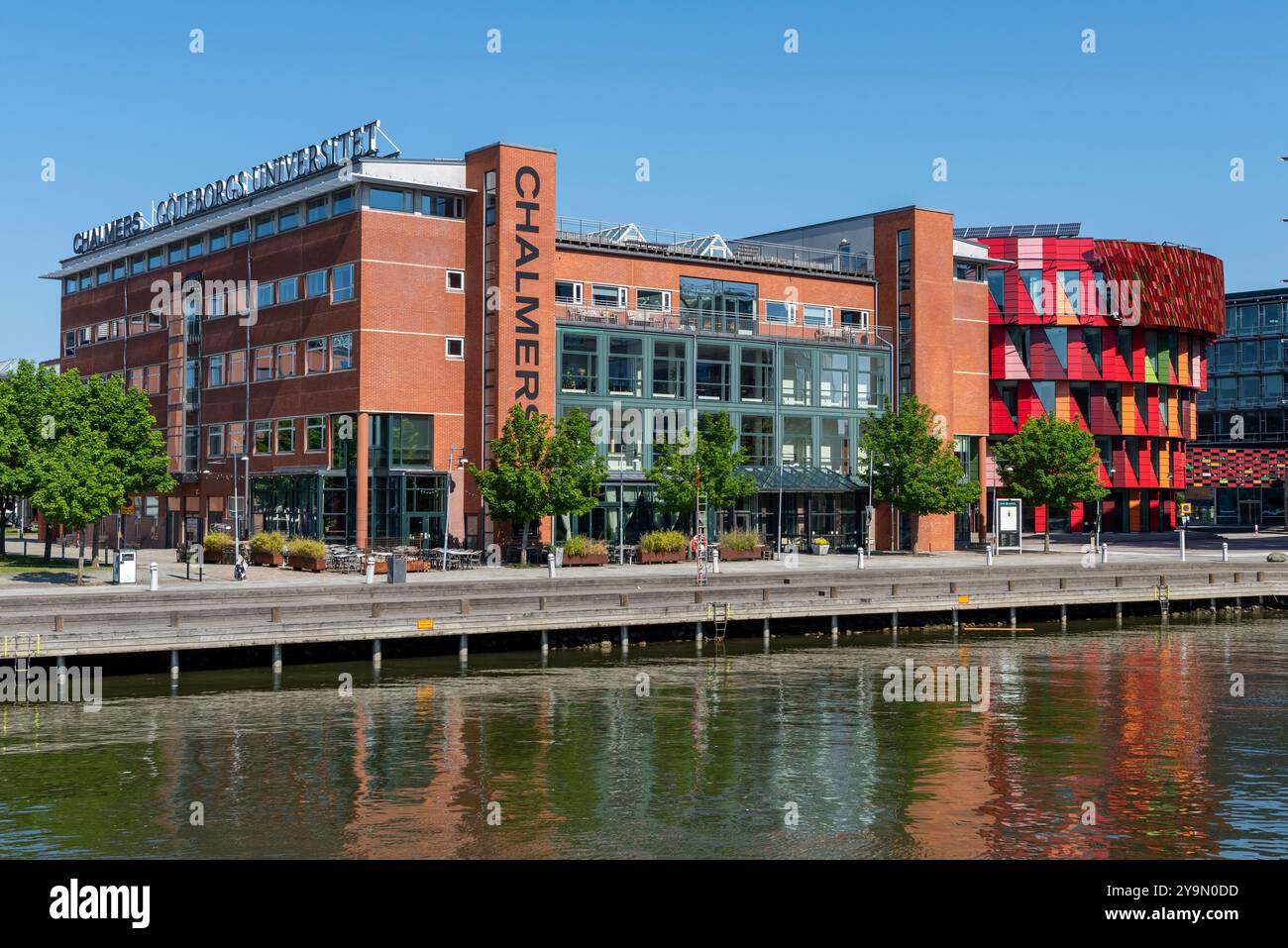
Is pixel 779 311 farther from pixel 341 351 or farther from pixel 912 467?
pixel 341 351

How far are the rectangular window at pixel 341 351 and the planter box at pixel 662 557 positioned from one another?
61.7 ft

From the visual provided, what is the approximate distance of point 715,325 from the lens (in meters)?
82.8

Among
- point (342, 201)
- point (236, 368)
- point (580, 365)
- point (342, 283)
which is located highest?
point (342, 201)

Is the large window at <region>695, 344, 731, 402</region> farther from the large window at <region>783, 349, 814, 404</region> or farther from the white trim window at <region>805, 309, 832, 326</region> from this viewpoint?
the white trim window at <region>805, 309, 832, 326</region>

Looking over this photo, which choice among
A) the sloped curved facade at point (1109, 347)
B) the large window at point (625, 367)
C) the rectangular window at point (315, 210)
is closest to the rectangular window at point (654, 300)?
the large window at point (625, 367)

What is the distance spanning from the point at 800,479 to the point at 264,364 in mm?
32911

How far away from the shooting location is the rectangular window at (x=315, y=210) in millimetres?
76062

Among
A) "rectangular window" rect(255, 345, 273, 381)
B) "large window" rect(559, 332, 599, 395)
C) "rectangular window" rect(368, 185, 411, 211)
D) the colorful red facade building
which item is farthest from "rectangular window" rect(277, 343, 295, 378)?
the colorful red facade building

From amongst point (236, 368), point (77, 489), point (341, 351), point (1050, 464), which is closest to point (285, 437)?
point (341, 351)

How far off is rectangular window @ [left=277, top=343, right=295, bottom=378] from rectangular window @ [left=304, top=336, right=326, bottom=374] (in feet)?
5.45

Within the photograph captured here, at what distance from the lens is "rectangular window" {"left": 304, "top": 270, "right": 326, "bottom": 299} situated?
247 ft

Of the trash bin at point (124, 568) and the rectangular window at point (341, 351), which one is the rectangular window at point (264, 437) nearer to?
the rectangular window at point (341, 351)

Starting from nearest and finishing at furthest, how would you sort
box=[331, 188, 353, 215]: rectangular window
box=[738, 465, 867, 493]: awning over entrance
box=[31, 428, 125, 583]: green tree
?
1. box=[31, 428, 125, 583]: green tree
2. box=[331, 188, 353, 215]: rectangular window
3. box=[738, 465, 867, 493]: awning over entrance

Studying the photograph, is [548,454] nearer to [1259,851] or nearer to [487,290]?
[487,290]
